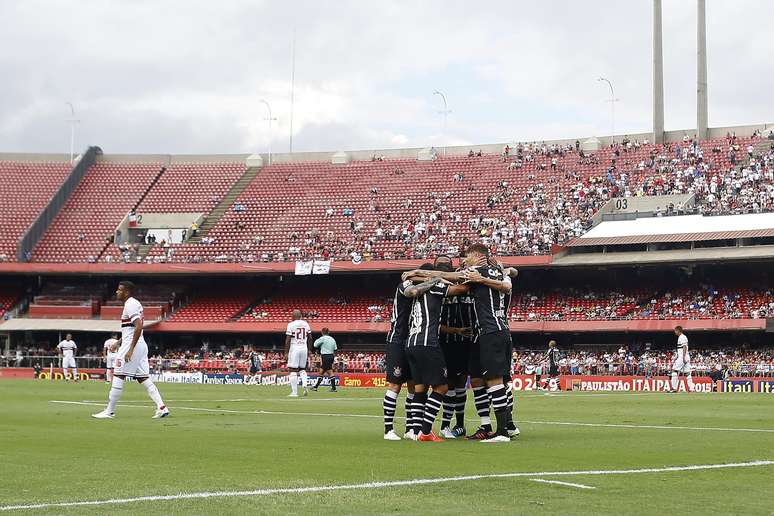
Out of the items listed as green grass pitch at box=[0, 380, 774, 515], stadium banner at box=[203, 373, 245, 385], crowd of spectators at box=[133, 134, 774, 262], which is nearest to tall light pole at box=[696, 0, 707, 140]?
crowd of spectators at box=[133, 134, 774, 262]

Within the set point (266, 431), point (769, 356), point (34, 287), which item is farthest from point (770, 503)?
point (34, 287)

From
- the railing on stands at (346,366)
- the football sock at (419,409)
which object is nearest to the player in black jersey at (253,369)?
the railing on stands at (346,366)

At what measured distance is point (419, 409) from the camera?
51.8 ft

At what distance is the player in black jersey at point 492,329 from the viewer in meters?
15.3

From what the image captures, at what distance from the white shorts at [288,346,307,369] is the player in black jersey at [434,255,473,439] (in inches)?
730

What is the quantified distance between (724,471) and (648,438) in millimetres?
4393

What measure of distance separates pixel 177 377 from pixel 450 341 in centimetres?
4496

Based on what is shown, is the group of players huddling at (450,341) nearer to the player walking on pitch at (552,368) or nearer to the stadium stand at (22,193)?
the player walking on pitch at (552,368)

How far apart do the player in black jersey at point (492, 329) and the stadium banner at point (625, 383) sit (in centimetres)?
3168

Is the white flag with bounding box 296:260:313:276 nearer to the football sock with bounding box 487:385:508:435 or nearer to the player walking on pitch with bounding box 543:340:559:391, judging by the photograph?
the player walking on pitch with bounding box 543:340:559:391

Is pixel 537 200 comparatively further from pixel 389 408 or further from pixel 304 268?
pixel 389 408

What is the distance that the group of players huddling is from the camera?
1543cm

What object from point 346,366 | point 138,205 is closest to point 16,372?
point 346,366

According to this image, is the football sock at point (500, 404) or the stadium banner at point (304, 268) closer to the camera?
the football sock at point (500, 404)
